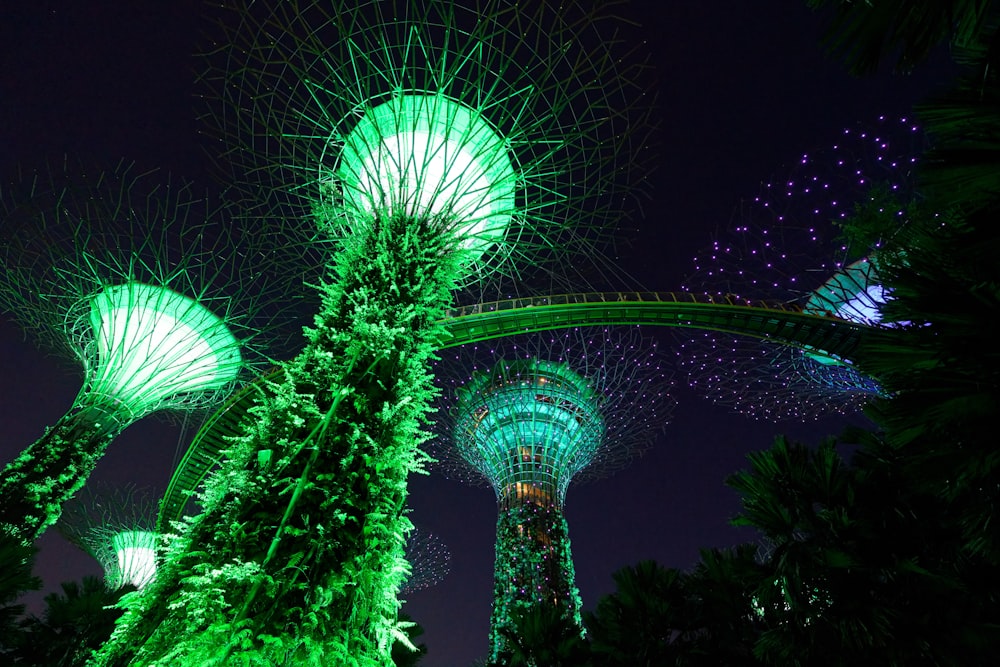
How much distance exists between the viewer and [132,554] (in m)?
23.8

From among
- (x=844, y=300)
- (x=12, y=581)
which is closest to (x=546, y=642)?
(x=12, y=581)

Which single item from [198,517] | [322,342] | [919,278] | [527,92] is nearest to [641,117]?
[527,92]

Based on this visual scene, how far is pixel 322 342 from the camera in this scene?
189 inches

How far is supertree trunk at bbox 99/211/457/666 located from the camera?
10.5 ft

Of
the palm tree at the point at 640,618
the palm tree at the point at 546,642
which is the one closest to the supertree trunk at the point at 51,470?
the palm tree at the point at 546,642

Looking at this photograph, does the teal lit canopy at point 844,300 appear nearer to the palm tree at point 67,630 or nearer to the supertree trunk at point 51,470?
the supertree trunk at point 51,470

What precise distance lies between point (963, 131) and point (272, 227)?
8095 millimetres

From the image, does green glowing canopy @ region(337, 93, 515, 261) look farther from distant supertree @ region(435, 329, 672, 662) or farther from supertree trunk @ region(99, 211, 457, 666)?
distant supertree @ region(435, 329, 672, 662)

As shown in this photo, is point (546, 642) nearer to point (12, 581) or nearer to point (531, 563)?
point (531, 563)

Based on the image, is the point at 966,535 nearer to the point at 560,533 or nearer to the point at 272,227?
the point at 272,227

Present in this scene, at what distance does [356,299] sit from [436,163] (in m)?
3.02

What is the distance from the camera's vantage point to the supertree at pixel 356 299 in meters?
3.35

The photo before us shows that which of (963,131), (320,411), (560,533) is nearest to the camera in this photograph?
(963,131)

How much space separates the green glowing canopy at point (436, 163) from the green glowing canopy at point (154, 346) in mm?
7734
